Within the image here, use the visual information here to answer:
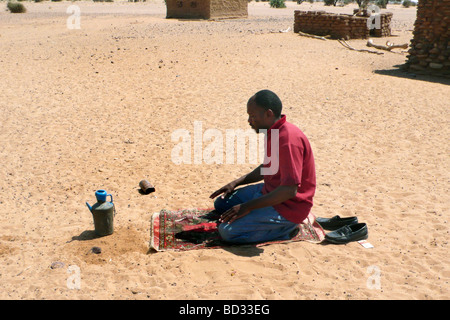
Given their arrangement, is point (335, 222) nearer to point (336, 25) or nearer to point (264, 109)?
point (264, 109)

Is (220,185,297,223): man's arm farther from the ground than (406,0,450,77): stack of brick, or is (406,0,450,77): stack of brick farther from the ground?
(406,0,450,77): stack of brick

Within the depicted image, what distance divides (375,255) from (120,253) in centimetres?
235

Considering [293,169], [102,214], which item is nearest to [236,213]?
[293,169]

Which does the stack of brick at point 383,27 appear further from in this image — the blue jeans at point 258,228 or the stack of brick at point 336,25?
the blue jeans at point 258,228

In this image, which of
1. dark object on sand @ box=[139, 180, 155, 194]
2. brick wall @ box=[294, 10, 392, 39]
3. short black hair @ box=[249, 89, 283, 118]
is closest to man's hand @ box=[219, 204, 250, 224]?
short black hair @ box=[249, 89, 283, 118]

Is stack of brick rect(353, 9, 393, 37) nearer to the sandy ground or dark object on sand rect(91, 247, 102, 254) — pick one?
the sandy ground

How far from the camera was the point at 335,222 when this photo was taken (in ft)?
14.9

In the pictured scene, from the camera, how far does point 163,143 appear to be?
708cm

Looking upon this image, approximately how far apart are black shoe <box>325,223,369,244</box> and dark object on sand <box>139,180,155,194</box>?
2243mm

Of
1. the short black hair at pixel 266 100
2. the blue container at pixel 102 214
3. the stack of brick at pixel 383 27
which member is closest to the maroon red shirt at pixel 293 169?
the short black hair at pixel 266 100

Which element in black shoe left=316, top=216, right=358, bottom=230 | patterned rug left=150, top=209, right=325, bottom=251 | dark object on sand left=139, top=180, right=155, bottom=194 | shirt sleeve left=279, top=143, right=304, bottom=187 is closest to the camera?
shirt sleeve left=279, top=143, right=304, bottom=187

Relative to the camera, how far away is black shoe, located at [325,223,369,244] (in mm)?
4254

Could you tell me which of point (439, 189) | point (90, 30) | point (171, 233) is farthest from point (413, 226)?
point (90, 30)

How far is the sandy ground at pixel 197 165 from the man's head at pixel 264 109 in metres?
1.19
